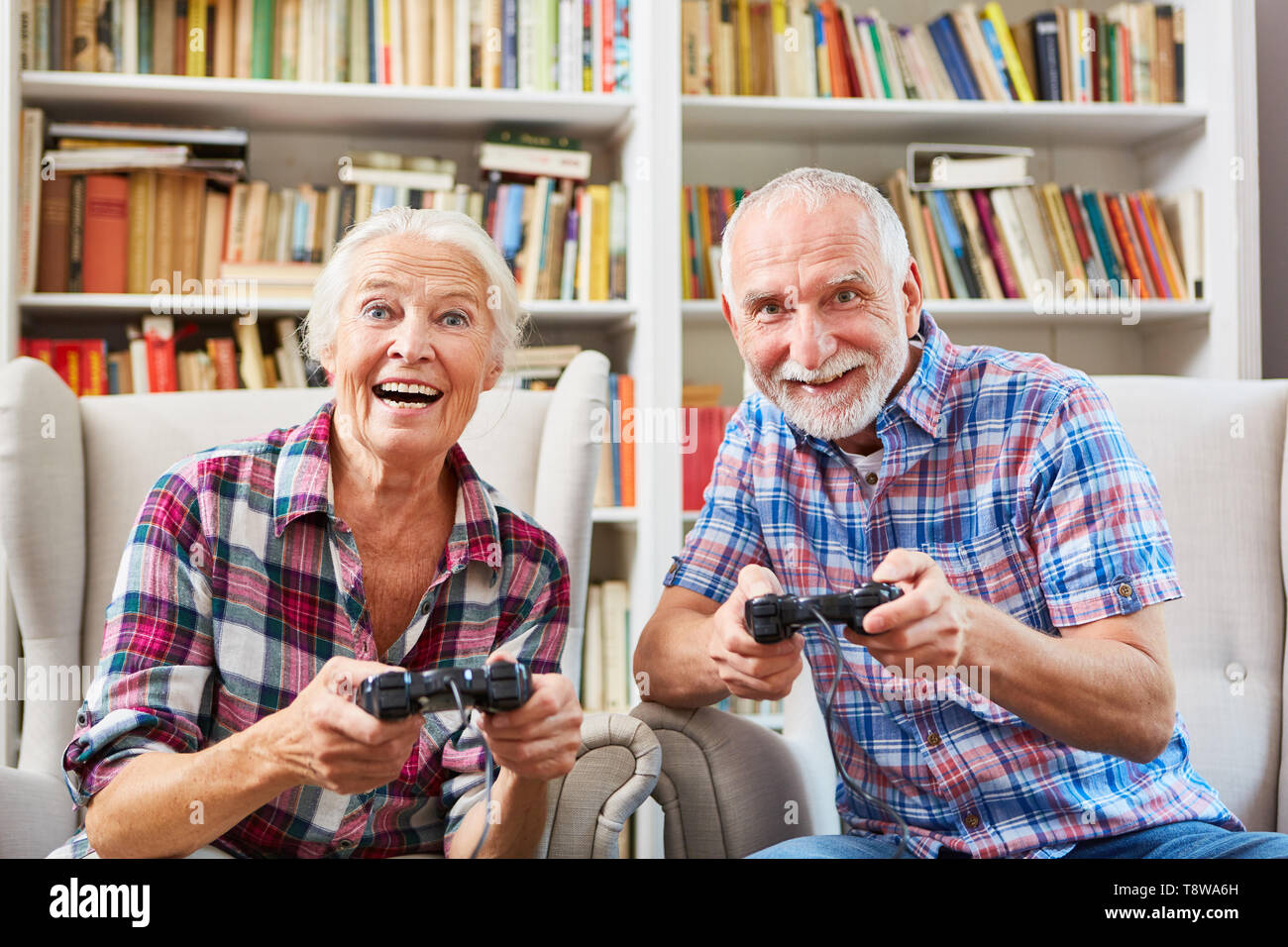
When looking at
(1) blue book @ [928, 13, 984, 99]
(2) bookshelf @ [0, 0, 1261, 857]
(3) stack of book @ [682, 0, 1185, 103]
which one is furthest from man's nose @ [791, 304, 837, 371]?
(1) blue book @ [928, 13, 984, 99]

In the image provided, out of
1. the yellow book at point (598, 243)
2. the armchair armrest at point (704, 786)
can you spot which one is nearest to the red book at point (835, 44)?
the yellow book at point (598, 243)

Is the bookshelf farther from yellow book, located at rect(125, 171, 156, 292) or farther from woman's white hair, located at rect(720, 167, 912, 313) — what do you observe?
woman's white hair, located at rect(720, 167, 912, 313)

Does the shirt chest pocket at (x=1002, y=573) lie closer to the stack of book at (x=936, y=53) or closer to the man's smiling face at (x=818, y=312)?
the man's smiling face at (x=818, y=312)

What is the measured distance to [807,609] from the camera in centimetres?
77

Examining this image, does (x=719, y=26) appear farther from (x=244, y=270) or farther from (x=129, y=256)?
(x=129, y=256)

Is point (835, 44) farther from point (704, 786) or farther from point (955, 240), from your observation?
point (704, 786)

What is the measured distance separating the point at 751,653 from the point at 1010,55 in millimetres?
1766

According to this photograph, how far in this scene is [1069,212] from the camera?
7.21ft

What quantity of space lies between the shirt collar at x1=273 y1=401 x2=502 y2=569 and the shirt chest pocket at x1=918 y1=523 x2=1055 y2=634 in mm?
439

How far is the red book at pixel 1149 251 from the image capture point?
7.25 ft

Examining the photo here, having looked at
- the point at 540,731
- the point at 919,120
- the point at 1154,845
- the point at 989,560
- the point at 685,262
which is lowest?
the point at 1154,845

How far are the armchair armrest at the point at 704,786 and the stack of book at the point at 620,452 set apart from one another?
99 centimetres

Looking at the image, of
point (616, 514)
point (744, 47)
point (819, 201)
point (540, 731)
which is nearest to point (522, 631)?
point (540, 731)
